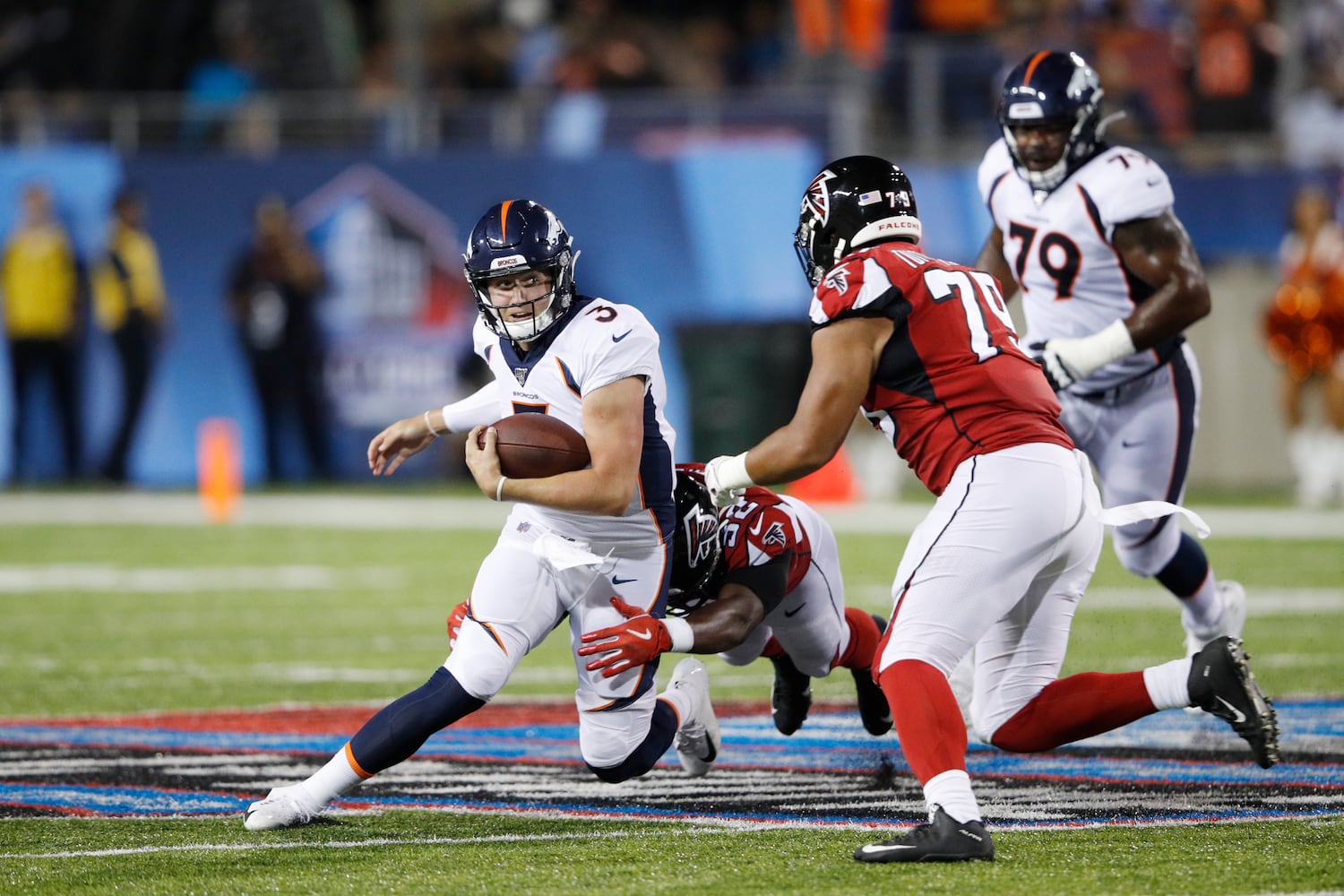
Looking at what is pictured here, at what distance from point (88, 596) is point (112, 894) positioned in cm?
648

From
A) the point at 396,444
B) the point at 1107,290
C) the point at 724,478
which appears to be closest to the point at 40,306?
the point at 396,444

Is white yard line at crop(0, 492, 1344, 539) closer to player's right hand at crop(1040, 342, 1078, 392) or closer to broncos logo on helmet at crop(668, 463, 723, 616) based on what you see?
player's right hand at crop(1040, 342, 1078, 392)

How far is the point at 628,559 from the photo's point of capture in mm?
5078

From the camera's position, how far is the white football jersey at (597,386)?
4914 millimetres

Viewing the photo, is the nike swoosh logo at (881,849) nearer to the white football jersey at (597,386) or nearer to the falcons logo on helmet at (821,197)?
the white football jersey at (597,386)

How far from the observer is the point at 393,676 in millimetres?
7656

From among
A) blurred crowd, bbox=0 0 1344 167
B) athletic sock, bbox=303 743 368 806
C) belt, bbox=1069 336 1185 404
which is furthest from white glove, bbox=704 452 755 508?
blurred crowd, bbox=0 0 1344 167

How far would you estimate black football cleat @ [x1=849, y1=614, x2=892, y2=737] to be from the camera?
573cm

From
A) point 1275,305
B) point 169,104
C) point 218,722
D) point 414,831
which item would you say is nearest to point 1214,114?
point 1275,305

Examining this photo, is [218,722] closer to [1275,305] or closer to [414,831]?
[414,831]

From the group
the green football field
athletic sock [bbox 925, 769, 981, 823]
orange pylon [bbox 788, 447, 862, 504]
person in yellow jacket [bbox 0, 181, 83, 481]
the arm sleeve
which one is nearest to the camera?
the green football field

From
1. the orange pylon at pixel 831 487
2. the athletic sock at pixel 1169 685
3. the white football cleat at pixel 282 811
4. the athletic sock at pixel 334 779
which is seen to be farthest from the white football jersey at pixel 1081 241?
the orange pylon at pixel 831 487

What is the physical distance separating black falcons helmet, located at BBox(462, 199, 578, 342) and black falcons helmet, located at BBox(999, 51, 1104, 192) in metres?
1.77

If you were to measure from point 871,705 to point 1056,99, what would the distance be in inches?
73.7
